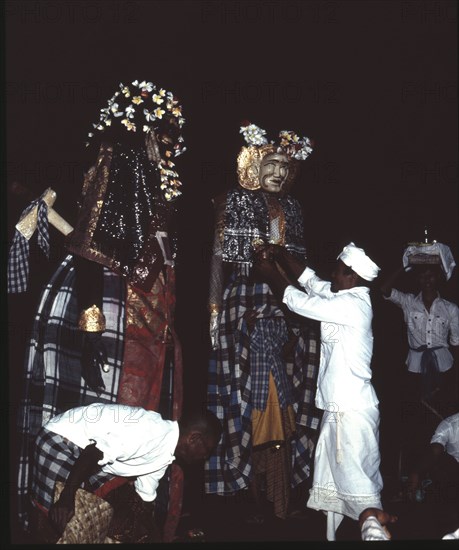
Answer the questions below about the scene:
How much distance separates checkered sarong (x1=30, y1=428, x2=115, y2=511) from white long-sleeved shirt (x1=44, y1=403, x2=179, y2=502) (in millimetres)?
57

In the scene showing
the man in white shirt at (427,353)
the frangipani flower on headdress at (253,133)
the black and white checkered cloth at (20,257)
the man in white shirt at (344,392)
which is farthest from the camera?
the man in white shirt at (427,353)

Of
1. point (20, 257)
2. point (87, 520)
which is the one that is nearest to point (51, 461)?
point (87, 520)

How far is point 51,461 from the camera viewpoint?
3568 mm

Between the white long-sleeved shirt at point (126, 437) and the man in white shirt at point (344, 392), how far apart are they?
3.31 ft

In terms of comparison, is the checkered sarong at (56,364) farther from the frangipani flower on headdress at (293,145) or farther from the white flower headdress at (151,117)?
the frangipani flower on headdress at (293,145)

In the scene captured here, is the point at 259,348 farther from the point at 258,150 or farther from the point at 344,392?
the point at 258,150

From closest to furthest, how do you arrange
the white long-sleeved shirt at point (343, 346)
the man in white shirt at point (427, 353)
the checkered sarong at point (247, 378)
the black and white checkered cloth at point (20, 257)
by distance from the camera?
1. the white long-sleeved shirt at point (343, 346)
2. the black and white checkered cloth at point (20, 257)
3. the checkered sarong at point (247, 378)
4. the man in white shirt at point (427, 353)

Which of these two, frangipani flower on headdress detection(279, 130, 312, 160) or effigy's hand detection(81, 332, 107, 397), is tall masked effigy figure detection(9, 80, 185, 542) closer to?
effigy's hand detection(81, 332, 107, 397)

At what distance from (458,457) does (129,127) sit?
2.68 m

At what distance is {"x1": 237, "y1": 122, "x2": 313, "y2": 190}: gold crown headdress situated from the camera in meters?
5.19

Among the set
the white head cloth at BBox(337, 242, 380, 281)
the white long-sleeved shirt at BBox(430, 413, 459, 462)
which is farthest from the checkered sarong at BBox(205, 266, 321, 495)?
the white long-sleeved shirt at BBox(430, 413, 459, 462)

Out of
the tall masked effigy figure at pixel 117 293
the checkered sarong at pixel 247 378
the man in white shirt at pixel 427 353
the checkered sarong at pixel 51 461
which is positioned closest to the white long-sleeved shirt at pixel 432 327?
the man in white shirt at pixel 427 353

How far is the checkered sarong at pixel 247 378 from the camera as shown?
15.4 feet

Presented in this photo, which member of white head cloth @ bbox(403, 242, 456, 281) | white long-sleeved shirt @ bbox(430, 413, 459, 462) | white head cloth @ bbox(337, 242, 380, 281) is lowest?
white long-sleeved shirt @ bbox(430, 413, 459, 462)
